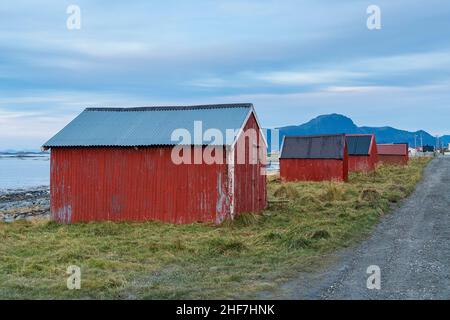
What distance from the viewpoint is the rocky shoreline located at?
2809 cm

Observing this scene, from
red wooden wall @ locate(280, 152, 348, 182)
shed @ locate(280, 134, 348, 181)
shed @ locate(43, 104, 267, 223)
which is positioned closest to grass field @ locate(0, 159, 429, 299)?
shed @ locate(43, 104, 267, 223)

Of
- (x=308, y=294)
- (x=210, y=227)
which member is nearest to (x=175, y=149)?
(x=210, y=227)

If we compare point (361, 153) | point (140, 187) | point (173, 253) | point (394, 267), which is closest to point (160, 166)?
point (140, 187)

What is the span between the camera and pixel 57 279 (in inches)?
403

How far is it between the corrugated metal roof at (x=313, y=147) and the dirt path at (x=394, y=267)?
18.3 m

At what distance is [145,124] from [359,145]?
31.3m

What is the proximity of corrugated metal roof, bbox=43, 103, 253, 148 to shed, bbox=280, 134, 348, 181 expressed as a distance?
17594 millimetres

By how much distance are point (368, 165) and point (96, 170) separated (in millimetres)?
32810

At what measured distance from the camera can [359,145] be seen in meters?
47.5

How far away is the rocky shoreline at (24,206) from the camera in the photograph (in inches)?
1106

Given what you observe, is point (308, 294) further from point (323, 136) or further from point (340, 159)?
point (323, 136)
